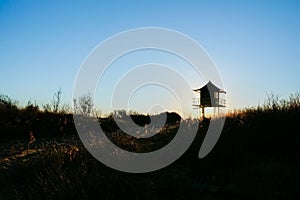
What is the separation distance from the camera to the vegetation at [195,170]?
5285 millimetres

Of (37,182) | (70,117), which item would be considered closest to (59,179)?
(37,182)

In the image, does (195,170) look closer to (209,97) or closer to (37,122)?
(37,122)

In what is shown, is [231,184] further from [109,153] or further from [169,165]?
[109,153]

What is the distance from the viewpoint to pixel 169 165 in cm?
672

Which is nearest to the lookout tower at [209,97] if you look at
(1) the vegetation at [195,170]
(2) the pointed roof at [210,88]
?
(2) the pointed roof at [210,88]

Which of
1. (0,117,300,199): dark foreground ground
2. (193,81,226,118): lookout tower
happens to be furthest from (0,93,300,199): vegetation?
(193,81,226,118): lookout tower

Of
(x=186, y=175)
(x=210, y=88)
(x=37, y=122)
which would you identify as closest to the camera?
(x=186, y=175)

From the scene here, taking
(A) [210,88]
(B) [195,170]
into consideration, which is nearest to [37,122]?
(B) [195,170]

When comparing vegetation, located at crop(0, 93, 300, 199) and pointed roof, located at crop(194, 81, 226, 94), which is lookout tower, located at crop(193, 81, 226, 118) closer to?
pointed roof, located at crop(194, 81, 226, 94)

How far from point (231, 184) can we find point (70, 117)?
30.5 feet

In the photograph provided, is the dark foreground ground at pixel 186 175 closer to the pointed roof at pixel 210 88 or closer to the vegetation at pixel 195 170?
the vegetation at pixel 195 170

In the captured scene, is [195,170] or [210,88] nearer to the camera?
Result: [195,170]

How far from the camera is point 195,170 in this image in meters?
6.39

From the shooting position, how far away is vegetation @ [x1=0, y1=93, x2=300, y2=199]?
5.29 metres
